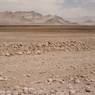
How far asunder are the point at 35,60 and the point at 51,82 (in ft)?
13.2

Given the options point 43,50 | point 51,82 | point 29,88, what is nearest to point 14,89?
point 29,88

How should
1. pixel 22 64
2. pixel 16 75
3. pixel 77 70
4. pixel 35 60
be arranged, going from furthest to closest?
pixel 35 60 → pixel 22 64 → pixel 77 70 → pixel 16 75

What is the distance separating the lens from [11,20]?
179 meters

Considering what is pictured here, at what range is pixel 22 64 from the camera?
10.9 m

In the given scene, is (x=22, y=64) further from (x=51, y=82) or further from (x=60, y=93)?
(x=60, y=93)

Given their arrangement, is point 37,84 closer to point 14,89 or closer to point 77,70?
point 14,89

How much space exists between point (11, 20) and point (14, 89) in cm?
17530

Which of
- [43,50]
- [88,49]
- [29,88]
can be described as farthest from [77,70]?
[88,49]

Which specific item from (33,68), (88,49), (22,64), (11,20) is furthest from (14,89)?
(11,20)

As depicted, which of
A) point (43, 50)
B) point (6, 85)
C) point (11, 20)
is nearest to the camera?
point (6, 85)

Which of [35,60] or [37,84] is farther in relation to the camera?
[35,60]

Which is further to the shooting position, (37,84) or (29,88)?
(37,84)

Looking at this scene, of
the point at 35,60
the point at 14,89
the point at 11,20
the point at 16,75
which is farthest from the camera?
the point at 11,20

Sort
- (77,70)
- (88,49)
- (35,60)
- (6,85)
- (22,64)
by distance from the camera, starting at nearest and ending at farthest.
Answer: (6,85), (77,70), (22,64), (35,60), (88,49)
